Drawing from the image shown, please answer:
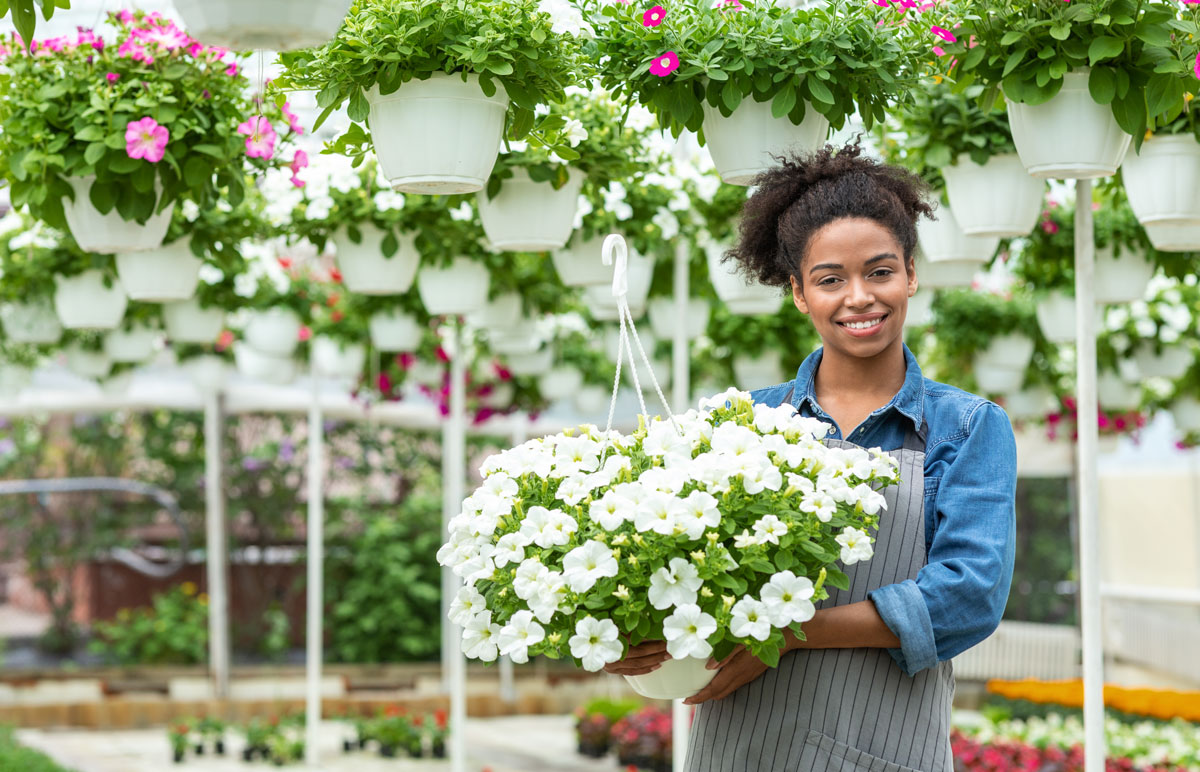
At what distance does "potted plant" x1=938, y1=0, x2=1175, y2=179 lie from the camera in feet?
6.72

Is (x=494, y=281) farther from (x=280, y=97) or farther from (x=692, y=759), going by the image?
(x=692, y=759)

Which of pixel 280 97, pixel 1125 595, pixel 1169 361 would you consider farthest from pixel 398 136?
pixel 1125 595

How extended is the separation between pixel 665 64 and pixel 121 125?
3.55 ft

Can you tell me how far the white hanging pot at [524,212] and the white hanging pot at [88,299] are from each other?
1760mm

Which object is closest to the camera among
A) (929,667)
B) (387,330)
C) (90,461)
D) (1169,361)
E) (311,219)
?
(929,667)

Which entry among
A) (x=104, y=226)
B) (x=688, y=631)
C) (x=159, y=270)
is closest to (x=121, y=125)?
(x=104, y=226)

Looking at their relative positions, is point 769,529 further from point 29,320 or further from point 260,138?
point 29,320

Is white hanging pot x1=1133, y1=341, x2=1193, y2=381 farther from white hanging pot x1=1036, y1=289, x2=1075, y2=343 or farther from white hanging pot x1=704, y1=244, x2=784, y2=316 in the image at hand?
white hanging pot x1=704, y1=244, x2=784, y2=316

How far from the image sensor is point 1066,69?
2133 mm

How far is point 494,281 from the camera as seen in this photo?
462 centimetres

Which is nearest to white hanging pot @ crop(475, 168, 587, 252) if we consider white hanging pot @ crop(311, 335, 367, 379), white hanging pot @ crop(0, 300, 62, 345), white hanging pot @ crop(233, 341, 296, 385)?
white hanging pot @ crop(0, 300, 62, 345)

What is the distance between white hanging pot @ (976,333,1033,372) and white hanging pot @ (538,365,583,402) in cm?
204

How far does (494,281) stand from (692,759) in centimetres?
310

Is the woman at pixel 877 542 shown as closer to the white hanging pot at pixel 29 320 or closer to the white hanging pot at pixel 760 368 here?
the white hanging pot at pixel 29 320
